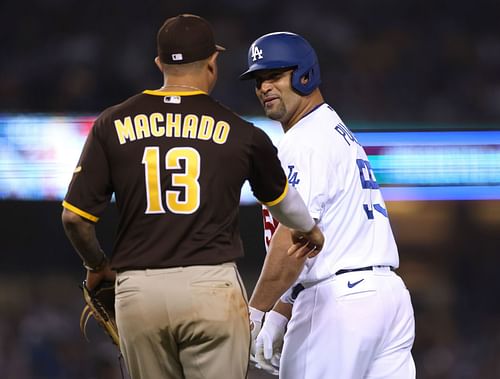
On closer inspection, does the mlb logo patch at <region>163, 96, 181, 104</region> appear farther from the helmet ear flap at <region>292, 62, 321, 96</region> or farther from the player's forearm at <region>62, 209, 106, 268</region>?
the helmet ear flap at <region>292, 62, 321, 96</region>

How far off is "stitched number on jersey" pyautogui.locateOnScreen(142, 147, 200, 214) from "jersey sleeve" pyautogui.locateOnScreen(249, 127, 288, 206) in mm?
182

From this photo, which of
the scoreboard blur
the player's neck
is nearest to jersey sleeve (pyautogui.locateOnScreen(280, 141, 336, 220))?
the player's neck

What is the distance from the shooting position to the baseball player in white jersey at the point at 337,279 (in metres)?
3.54

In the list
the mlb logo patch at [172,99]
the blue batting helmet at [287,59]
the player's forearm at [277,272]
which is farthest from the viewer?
the blue batting helmet at [287,59]

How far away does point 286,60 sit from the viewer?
383 cm

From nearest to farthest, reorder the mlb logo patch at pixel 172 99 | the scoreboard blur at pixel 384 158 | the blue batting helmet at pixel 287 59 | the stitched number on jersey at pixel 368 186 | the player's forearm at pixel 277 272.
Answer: the mlb logo patch at pixel 172 99 → the player's forearm at pixel 277 272 → the stitched number on jersey at pixel 368 186 → the blue batting helmet at pixel 287 59 → the scoreboard blur at pixel 384 158

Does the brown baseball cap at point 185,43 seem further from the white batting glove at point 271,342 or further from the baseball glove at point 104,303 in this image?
the white batting glove at point 271,342

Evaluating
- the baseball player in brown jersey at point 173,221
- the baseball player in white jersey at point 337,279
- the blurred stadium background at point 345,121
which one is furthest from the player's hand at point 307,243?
the blurred stadium background at point 345,121

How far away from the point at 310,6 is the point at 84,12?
189 cm

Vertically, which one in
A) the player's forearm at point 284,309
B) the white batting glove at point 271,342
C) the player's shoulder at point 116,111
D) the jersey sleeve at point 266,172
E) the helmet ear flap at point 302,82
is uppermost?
the player's shoulder at point 116,111

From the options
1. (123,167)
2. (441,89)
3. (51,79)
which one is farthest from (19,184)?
(123,167)

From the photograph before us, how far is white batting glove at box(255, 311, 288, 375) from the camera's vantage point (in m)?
3.78

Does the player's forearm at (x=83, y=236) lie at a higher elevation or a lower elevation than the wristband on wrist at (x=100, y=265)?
higher

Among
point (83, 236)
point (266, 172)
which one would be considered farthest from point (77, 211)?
point (266, 172)
